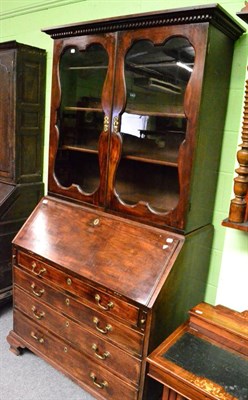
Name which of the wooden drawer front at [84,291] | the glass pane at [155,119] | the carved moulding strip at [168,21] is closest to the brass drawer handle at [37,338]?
the wooden drawer front at [84,291]

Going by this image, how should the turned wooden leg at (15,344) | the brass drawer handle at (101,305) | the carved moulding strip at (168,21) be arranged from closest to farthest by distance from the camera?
the carved moulding strip at (168,21) < the brass drawer handle at (101,305) < the turned wooden leg at (15,344)

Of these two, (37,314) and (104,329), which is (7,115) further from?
(104,329)

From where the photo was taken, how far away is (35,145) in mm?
2490

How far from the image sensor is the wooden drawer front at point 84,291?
150 centimetres

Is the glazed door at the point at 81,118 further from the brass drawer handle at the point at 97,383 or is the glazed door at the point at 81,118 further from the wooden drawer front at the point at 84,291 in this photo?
the brass drawer handle at the point at 97,383

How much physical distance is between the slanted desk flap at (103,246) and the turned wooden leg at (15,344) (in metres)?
0.64

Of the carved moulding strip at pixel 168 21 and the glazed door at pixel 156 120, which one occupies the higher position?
the carved moulding strip at pixel 168 21

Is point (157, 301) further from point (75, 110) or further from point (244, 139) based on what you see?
point (75, 110)

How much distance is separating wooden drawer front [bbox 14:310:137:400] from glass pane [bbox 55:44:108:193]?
892 mm

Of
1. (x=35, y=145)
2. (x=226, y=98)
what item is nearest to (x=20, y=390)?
(x=35, y=145)

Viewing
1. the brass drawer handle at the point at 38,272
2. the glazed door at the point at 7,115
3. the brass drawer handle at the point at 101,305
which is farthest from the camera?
the glazed door at the point at 7,115

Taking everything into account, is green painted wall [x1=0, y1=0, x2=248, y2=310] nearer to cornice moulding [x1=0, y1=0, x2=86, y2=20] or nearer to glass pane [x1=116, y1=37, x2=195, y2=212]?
cornice moulding [x1=0, y1=0, x2=86, y2=20]

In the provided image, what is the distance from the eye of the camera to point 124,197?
5.84ft

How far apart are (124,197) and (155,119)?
444 millimetres
